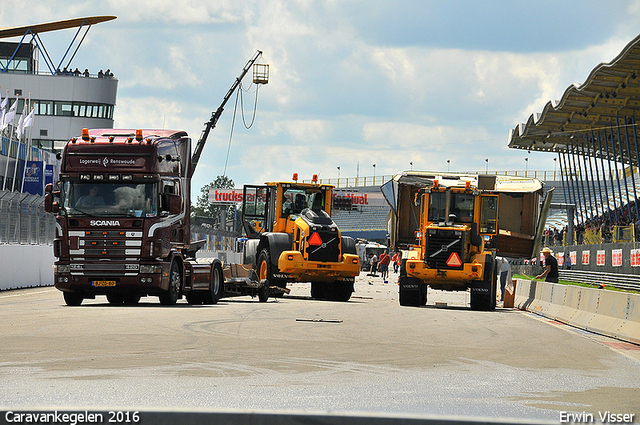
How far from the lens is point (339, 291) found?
25.6 metres

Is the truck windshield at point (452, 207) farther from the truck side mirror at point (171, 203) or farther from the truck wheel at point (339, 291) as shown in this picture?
the truck side mirror at point (171, 203)

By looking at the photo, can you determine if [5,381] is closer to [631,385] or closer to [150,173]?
[631,385]

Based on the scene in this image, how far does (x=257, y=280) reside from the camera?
934 inches

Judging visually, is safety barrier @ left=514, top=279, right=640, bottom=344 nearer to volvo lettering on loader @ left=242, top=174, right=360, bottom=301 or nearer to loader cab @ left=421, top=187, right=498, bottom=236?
loader cab @ left=421, top=187, right=498, bottom=236

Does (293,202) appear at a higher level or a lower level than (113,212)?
higher

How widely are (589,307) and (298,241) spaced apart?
912 centimetres

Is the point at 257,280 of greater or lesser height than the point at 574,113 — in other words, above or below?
below

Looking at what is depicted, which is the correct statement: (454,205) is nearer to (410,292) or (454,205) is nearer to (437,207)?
(437,207)

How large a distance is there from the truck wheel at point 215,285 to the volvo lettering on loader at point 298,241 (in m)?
2.42

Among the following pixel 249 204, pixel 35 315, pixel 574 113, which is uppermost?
pixel 574 113

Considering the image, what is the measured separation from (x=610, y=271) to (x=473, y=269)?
12915 mm

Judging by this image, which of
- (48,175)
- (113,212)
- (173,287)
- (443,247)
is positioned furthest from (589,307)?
(48,175)

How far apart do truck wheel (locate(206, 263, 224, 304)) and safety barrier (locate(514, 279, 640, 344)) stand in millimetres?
7659

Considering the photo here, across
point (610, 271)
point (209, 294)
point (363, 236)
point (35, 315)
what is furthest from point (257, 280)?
point (363, 236)
